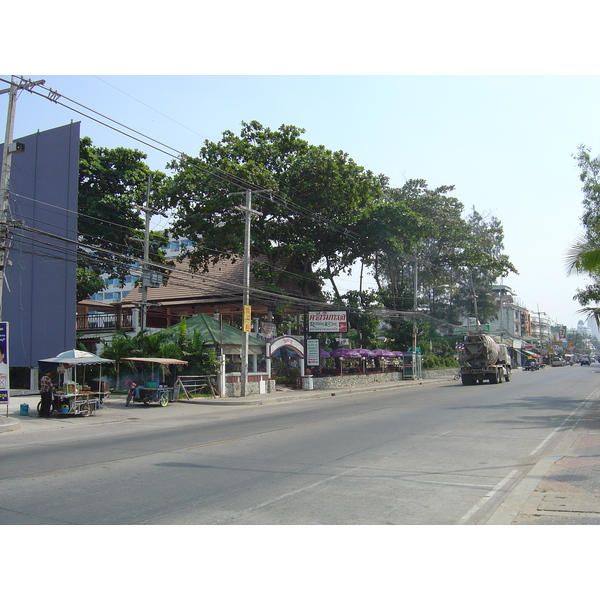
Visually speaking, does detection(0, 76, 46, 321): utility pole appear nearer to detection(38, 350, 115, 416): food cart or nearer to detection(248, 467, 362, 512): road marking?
detection(38, 350, 115, 416): food cart

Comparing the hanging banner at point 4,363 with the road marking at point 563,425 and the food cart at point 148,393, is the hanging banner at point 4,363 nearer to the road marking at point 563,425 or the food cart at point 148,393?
the food cart at point 148,393

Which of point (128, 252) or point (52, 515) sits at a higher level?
point (128, 252)

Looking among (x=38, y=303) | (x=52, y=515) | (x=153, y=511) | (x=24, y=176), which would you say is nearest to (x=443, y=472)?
(x=153, y=511)

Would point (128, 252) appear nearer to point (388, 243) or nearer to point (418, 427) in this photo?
point (388, 243)

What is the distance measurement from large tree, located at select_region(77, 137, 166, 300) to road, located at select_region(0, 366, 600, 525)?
19608 millimetres

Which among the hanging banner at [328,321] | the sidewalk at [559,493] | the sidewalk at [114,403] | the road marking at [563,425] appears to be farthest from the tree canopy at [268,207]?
the sidewalk at [559,493]

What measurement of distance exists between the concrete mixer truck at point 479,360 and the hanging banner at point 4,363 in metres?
29.5

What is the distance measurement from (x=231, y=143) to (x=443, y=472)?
2933cm

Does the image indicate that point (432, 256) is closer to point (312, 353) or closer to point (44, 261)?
point (312, 353)

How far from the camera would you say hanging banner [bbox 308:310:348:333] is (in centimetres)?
3622

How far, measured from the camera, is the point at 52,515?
6.75 meters

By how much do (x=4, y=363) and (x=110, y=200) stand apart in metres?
19.7

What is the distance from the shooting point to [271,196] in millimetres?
31453

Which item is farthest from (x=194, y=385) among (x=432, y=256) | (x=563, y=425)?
(x=432, y=256)
